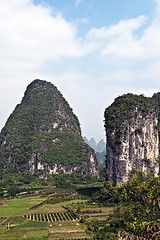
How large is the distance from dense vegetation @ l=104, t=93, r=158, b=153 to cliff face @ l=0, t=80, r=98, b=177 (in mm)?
67768

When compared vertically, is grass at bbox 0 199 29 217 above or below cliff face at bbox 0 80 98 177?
below

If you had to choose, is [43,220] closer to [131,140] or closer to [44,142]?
[131,140]

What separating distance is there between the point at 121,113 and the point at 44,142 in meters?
84.0

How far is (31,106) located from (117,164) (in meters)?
126

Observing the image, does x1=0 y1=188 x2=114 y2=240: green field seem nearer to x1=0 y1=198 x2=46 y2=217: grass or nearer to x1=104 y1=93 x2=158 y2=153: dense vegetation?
x1=0 y1=198 x2=46 y2=217: grass

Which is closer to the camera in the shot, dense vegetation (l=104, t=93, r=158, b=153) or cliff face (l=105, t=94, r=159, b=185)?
cliff face (l=105, t=94, r=159, b=185)

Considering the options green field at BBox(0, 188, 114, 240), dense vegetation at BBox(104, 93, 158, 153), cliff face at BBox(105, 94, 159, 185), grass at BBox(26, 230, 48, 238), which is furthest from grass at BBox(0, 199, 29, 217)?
dense vegetation at BBox(104, 93, 158, 153)

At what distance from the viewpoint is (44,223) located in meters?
56.0

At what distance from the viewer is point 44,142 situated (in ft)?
520

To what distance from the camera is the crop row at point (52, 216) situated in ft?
195

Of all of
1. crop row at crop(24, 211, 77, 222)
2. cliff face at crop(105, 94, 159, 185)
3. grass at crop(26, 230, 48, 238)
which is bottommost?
grass at crop(26, 230, 48, 238)

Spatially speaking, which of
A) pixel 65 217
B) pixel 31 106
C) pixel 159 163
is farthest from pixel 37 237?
pixel 31 106

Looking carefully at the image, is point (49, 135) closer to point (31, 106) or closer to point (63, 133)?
point (63, 133)

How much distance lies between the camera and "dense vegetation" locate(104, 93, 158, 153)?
85.8 m
